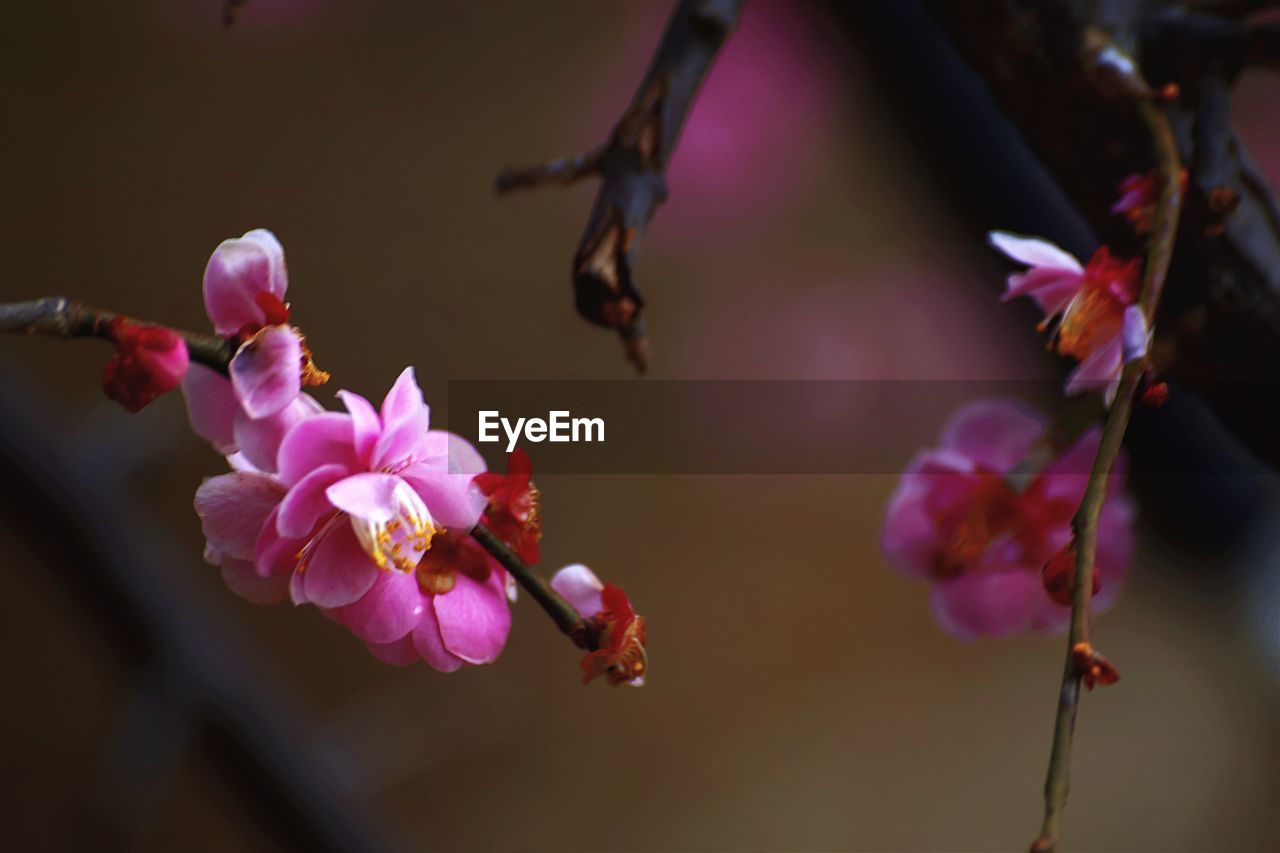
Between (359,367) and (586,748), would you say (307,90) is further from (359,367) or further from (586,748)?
(586,748)

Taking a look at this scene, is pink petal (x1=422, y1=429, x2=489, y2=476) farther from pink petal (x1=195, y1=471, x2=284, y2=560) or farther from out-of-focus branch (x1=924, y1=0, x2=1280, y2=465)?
out-of-focus branch (x1=924, y1=0, x2=1280, y2=465)

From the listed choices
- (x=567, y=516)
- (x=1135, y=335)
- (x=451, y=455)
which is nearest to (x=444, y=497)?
(x=451, y=455)

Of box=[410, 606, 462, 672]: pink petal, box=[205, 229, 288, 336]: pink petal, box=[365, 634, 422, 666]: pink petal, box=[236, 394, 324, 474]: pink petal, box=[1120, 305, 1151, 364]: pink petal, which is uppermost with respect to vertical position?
box=[1120, 305, 1151, 364]: pink petal

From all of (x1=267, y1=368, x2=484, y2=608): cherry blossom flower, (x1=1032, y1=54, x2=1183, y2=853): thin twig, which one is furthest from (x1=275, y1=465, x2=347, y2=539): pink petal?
(x1=1032, y1=54, x2=1183, y2=853): thin twig

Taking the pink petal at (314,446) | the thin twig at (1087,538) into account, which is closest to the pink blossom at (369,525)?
the pink petal at (314,446)

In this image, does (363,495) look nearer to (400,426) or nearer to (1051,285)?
(400,426)

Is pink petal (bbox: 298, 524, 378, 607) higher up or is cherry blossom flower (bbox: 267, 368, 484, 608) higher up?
cherry blossom flower (bbox: 267, 368, 484, 608)

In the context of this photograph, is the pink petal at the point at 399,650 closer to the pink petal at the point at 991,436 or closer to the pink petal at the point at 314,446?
the pink petal at the point at 314,446

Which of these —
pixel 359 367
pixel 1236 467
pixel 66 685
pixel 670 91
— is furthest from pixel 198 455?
pixel 1236 467
